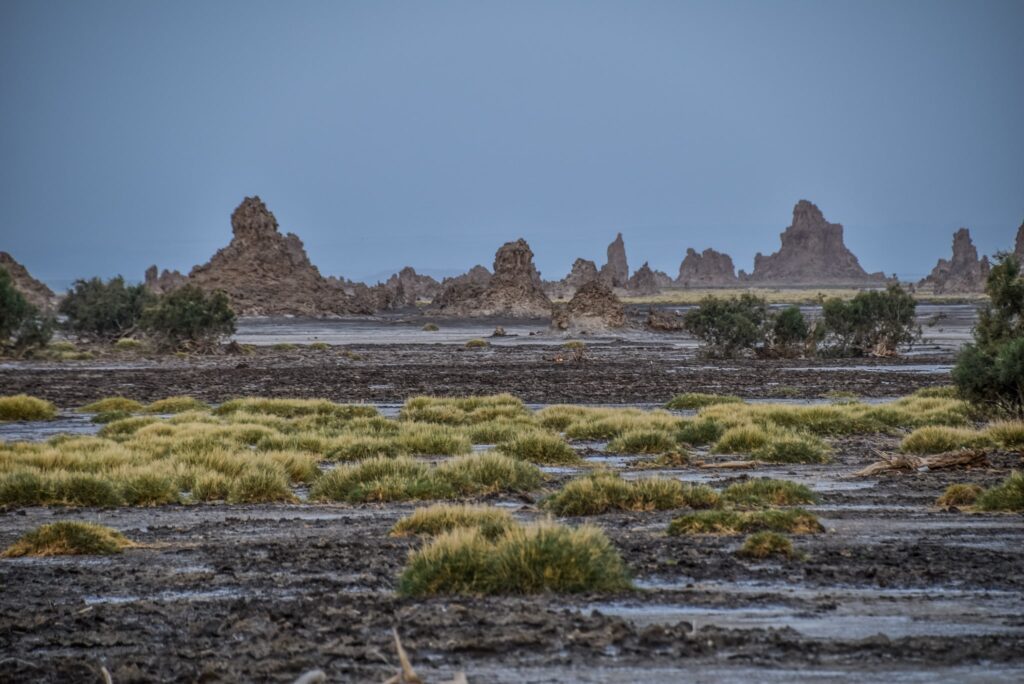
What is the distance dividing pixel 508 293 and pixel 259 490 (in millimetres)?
146581

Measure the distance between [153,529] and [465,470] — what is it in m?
5.25

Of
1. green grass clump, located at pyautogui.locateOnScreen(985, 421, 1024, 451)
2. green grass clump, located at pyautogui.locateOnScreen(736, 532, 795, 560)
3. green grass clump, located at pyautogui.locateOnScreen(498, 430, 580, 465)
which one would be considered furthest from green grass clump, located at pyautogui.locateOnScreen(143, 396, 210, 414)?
green grass clump, located at pyautogui.locateOnScreen(736, 532, 795, 560)

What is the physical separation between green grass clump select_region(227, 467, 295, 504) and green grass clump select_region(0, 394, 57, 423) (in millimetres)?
19406

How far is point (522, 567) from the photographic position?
10.3 meters

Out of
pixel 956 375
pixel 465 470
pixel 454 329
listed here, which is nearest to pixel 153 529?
pixel 465 470

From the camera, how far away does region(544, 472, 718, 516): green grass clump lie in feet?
52.5

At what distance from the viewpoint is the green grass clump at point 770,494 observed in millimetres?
16375

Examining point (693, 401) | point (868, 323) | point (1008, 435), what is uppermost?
point (868, 323)

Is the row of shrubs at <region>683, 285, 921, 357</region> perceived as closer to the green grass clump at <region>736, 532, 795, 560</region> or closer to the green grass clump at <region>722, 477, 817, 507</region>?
the green grass clump at <region>722, 477, 817, 507</region>

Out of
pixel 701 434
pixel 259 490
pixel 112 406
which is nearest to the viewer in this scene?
pixel 259 490

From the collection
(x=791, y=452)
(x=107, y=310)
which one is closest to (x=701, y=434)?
(x=791, y=452)

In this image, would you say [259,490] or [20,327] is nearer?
[259,490]

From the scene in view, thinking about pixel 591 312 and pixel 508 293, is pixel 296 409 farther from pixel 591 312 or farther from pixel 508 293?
pixel 508 293

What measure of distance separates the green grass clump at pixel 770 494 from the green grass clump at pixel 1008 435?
811 centimetres
